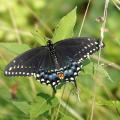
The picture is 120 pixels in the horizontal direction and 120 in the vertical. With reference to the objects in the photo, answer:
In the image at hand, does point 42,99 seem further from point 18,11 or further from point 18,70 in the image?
point 18,11

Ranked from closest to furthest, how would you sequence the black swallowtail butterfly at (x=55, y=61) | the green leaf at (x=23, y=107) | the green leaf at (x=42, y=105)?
the green leaf at (x=42, y=105), the black swallowtail butterfly at (x=55, y=61), the green leaf at (x=23, y=107)

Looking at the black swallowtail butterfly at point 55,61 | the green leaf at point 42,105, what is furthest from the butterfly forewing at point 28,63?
the green leaf at point 42,105

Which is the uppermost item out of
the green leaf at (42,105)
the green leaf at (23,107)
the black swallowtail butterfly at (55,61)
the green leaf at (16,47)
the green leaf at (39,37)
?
the green leaf at (16,47)

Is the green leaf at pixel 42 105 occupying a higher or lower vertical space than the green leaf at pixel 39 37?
lower

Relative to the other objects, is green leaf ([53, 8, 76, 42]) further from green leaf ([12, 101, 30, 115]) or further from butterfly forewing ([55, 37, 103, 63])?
green leaf ([12, 101, 30, 115])

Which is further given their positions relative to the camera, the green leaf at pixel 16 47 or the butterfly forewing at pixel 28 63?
the green leaf at pixel 16 47

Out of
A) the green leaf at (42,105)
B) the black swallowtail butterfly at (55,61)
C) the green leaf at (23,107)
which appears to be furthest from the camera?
the green leaf at (23,107)

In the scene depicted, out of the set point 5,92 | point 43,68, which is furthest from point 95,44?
point 5,92

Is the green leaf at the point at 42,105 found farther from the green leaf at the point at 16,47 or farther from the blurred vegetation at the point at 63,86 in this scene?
the green leaf at the point at 16,47

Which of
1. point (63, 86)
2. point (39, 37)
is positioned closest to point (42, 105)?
point (63, 86)
